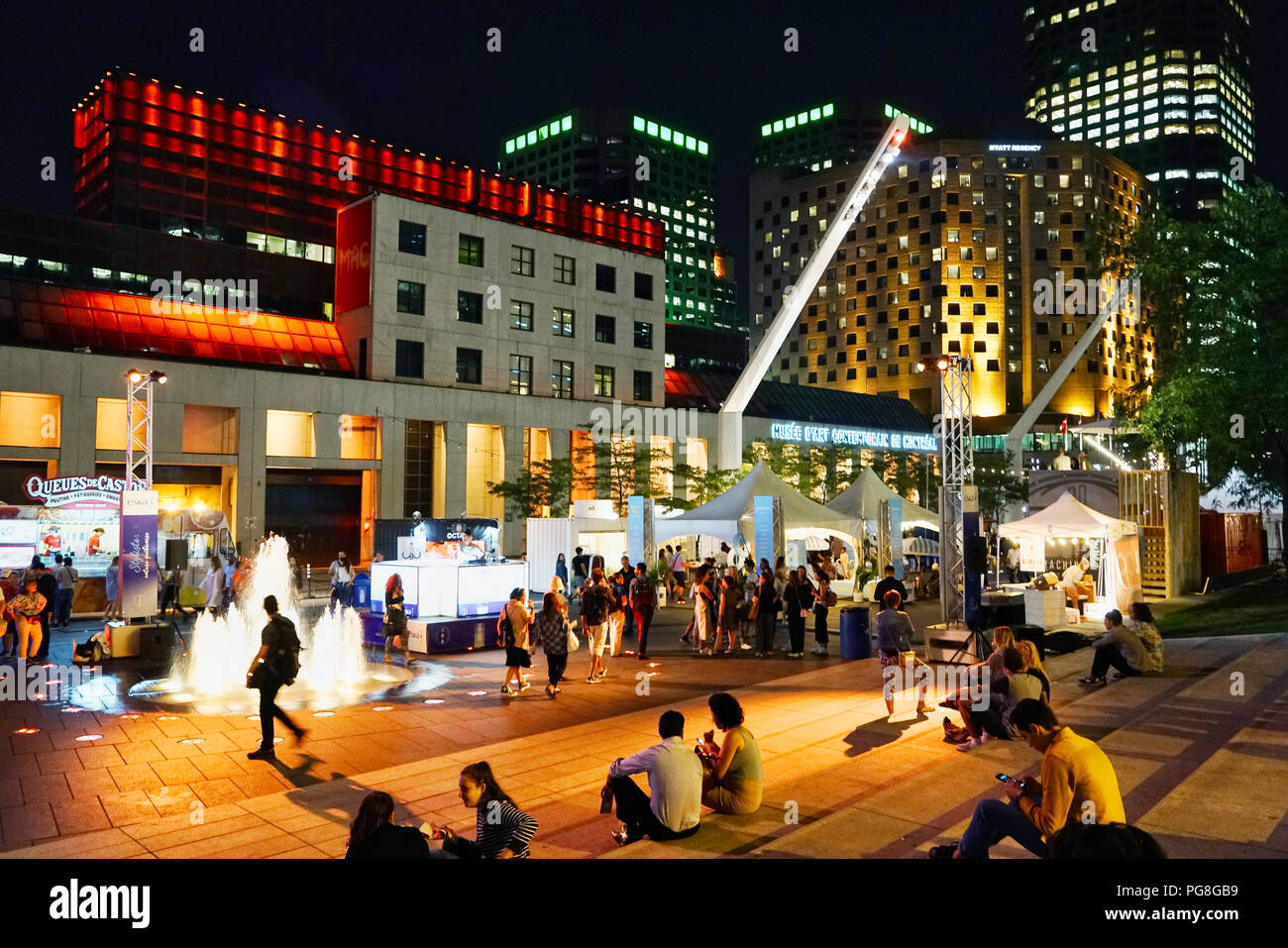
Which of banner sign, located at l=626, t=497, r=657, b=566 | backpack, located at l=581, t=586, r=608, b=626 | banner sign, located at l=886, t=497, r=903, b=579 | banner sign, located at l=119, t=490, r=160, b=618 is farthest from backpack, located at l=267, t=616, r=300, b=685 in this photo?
banner sign, located at l=886, t=497, r=903, b=579

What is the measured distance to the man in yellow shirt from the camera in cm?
537

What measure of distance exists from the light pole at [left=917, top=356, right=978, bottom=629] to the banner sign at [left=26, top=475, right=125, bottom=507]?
2077 cm

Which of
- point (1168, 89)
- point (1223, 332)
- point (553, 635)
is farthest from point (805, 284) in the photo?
point (1168, 89)

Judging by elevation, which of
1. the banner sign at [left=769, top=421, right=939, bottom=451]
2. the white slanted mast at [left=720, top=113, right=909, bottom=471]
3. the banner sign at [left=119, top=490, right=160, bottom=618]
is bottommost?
the banner sign at [left=119, top=490, right=160, bottom=618]

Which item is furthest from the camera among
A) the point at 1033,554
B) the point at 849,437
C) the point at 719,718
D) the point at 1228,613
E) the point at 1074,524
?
the point at 849,437


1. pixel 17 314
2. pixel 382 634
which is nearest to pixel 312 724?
pixel 382 634

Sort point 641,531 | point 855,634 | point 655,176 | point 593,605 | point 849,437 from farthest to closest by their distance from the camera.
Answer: point 655,176, point 849,437, point 641,531, point 855,634, point 593,605

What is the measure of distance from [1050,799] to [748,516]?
68.5 ft

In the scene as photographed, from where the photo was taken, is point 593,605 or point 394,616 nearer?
point 593,605

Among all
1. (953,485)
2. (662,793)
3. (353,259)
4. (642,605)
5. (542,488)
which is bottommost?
(662,793)

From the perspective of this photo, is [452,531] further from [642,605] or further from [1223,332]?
[1223,332]

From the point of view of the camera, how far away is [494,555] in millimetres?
23641

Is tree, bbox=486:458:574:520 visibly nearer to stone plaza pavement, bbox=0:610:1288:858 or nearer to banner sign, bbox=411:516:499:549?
banner sign, bbox=411:516:499:549

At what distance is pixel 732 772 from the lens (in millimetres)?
Answer: 7117
